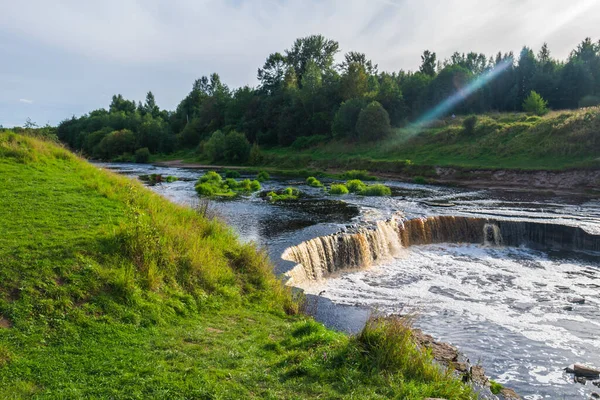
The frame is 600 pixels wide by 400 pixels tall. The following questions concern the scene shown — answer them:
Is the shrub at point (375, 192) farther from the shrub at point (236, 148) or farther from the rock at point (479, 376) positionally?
the shrub at point (236, 148)

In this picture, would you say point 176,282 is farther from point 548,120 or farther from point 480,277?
point 548,120

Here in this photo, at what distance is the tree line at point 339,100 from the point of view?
65688 millimetres

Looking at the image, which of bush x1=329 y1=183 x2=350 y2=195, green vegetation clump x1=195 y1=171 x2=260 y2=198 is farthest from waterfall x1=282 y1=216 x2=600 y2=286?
green vegetation clump x1=195 y1=171 x2=260 y2=198

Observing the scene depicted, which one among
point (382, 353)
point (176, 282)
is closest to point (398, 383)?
point (382, 353)

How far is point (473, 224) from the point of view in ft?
72.9

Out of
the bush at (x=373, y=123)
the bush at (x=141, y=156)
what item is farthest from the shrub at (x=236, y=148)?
the bush at (x=141, y=156)

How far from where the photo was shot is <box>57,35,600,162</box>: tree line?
216 feet

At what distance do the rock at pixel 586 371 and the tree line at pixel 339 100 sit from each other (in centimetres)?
5331

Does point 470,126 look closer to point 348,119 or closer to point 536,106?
point 536,106

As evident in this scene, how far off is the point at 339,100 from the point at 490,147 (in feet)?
126

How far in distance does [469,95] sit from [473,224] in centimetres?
5191

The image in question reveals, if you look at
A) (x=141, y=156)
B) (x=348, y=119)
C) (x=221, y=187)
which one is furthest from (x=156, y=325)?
(x=141, y=156)

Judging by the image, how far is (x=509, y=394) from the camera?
25.3 ft

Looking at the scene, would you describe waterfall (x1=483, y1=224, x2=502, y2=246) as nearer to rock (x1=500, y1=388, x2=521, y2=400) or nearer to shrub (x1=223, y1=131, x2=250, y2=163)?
rock (x1=500, y1=388, x2=521, y2=400)
